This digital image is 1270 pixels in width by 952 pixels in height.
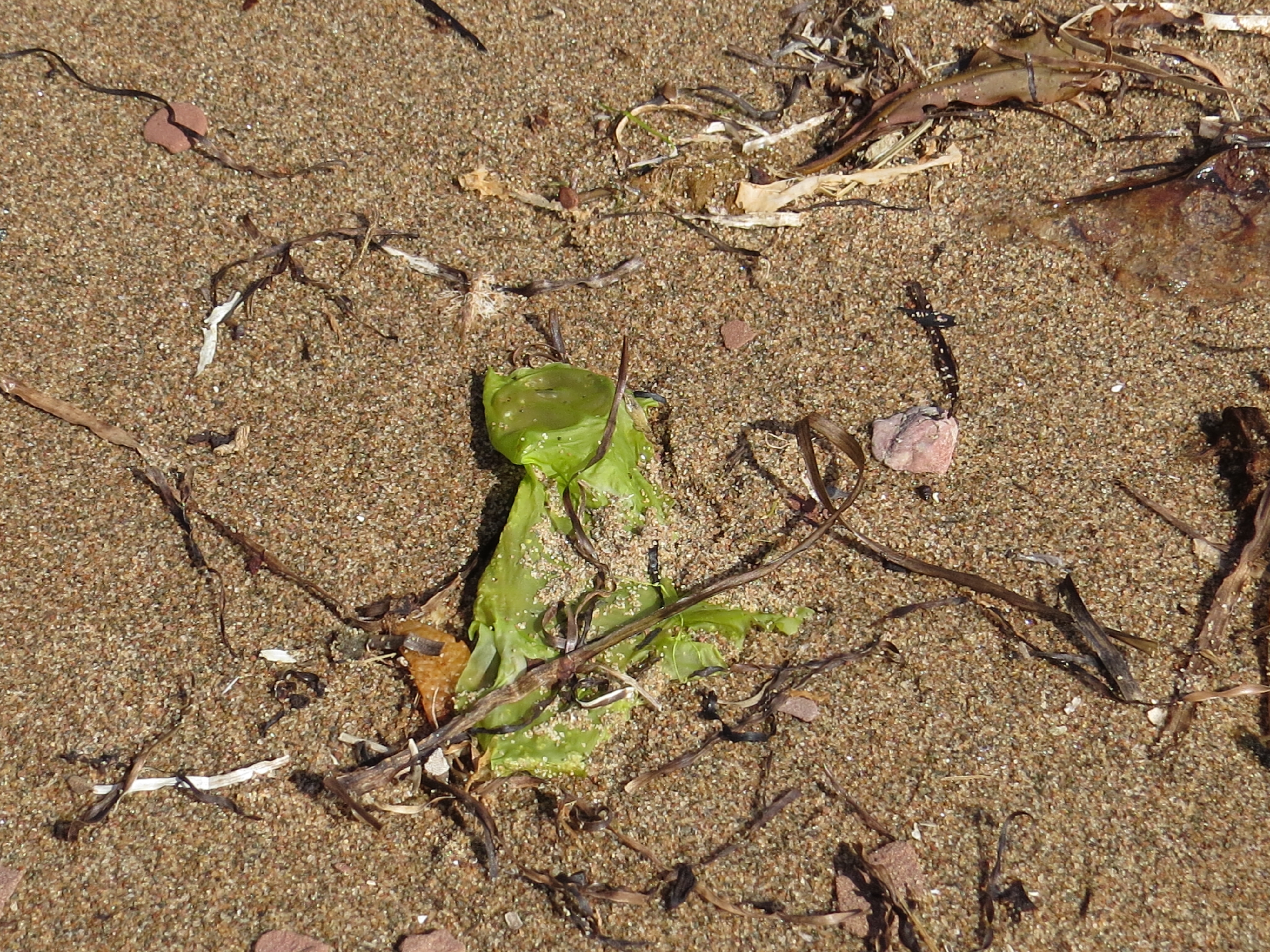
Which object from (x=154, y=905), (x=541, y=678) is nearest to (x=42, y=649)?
(x=154, y=905)

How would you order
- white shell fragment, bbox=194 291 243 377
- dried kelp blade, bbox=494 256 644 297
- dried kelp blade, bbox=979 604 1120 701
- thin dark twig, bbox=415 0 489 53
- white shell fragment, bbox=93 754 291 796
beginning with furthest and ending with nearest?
thin dark twig, bbox=415 0 489 53, dried kelp blade, bbox=494 256 644 297, white shell fragment, bbox=194 291 243 377, dried kelp blade, bbox=979 604 1120 701, white shell fragment, bbox=93 754 291 796

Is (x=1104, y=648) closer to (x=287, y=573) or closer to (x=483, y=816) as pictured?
(x=483, y=816)

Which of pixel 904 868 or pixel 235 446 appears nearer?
pixel 904 868

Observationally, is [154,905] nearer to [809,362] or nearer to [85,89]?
[809,362]

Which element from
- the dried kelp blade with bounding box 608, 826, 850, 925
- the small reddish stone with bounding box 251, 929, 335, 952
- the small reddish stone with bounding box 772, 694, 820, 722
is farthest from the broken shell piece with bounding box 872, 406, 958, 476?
the small reddish stone with bounding box 251, 929, 335, 952

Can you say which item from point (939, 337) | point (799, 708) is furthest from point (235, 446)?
point (939, 337)

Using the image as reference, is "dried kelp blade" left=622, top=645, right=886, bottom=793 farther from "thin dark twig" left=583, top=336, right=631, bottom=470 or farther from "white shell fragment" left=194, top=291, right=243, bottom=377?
"white shell fragment" left=194, top=291, right=243, bottom=377
